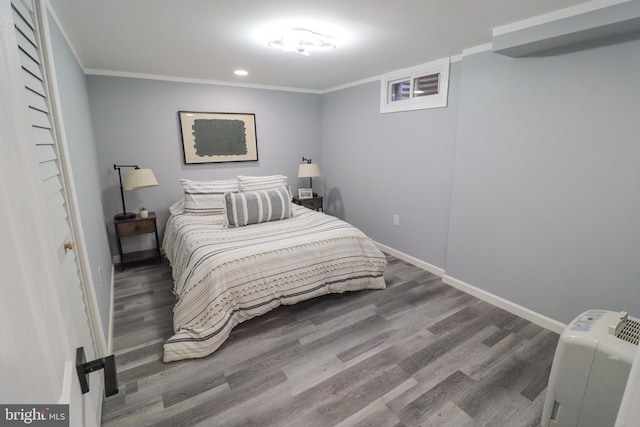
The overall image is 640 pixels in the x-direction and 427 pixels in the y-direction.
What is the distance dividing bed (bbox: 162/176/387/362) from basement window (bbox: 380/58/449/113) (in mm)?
1531

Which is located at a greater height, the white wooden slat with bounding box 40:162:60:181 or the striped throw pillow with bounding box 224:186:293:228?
the white wooden slat with bounding box 40:162:60:181

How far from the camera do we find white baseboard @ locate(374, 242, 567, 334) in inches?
91.7

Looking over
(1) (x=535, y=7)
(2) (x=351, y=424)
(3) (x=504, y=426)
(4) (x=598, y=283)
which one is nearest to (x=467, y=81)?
(1) (x=535, y=7)

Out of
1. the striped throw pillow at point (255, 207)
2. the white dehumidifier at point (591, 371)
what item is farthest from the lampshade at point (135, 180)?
the white dehumidifier at point (591, 371)

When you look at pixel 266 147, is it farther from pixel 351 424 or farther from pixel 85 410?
pixel 85 410

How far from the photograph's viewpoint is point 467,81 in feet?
8.68

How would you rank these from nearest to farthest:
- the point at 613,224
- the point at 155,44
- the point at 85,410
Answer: the point at 85,410 < the point at 613,224 < the point at 155,44

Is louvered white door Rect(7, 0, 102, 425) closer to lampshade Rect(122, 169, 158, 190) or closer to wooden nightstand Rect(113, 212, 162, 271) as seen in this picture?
lampshade Rect(122, 169, 158, 190)

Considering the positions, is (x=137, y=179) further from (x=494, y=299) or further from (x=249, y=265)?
(x=494, y=299)

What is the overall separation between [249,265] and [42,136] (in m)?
1.44

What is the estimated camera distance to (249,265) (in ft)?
7.52

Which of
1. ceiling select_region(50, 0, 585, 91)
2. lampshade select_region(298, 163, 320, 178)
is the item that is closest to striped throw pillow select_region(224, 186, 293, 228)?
lampshade select_region(298, 163, 320, 178)

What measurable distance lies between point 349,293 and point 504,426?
153 cm

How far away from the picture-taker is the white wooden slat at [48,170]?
106cm
